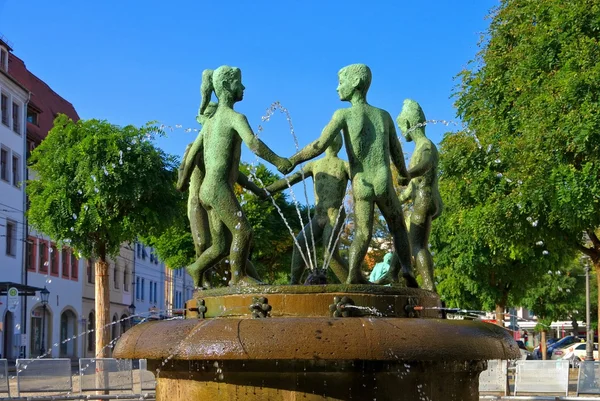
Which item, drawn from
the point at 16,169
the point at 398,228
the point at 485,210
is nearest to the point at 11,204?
the point at 16,169

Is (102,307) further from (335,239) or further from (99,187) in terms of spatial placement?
(335,239)

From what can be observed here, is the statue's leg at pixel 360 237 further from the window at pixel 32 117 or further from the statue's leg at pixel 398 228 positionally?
the window at pixel 32 117

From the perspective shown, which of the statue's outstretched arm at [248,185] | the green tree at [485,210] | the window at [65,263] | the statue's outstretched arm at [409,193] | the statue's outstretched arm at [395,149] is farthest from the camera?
the window at [65,263]

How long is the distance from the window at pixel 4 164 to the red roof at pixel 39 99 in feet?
12.2

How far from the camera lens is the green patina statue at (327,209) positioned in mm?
10273

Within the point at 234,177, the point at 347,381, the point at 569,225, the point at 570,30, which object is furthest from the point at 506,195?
the point at 347,381

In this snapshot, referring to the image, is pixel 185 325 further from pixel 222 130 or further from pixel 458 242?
pixel 458 242

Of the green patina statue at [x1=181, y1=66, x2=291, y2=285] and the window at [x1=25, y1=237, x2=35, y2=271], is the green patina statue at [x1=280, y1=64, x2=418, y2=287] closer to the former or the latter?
the green patina statue at [x1=181, y1=66, x2=291, y2=285]

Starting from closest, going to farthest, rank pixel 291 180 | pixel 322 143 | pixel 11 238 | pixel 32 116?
pixel 322 143
pixel 291 180
pixel 11 238
pixel 32 116

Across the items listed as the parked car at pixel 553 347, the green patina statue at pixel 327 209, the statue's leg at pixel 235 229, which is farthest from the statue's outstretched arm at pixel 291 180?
the parked car at pixel 553 347

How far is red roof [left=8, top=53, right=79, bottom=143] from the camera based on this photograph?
47.7 metres

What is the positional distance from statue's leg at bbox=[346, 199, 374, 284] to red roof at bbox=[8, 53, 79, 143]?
39819 millimetres

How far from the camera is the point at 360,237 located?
8.43 metres

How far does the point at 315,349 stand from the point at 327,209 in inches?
154
